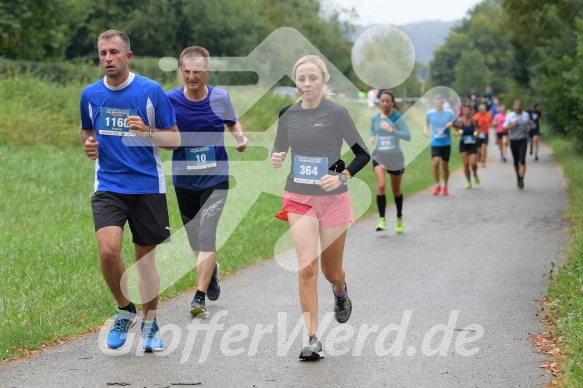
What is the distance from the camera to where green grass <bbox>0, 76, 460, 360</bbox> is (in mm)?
7680

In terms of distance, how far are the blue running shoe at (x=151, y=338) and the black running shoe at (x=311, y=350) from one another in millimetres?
1015

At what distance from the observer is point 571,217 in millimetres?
15664

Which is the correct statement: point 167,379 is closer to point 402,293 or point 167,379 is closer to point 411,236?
point 402,293

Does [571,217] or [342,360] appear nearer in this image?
[342,360]

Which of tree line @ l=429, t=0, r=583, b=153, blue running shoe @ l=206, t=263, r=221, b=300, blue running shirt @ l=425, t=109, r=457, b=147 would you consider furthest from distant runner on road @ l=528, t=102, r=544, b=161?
blue running shoe @ l=206, t=263, r=221, b=300

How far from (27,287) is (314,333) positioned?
10.6 feet

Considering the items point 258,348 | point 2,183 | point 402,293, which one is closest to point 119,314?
point 258,348

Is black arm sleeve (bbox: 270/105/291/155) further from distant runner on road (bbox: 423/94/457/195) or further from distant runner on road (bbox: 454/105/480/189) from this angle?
distant runner on road (bbox: 454/105/480/189)

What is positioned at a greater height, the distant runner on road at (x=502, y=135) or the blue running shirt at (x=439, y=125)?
the blue running shirt at (x=439, y=125)

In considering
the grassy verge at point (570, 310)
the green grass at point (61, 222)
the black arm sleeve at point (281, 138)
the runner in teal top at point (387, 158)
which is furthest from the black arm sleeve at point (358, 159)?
the runner in teal top at point (387, 158)

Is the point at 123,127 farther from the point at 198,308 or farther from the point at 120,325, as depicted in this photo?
the point at 198,308

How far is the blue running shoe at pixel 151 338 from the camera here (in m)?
6.62

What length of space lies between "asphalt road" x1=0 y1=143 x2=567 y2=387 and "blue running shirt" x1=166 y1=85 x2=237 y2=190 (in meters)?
1.11

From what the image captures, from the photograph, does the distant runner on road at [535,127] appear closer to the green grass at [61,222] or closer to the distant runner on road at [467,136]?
the green grass at [61,222]
